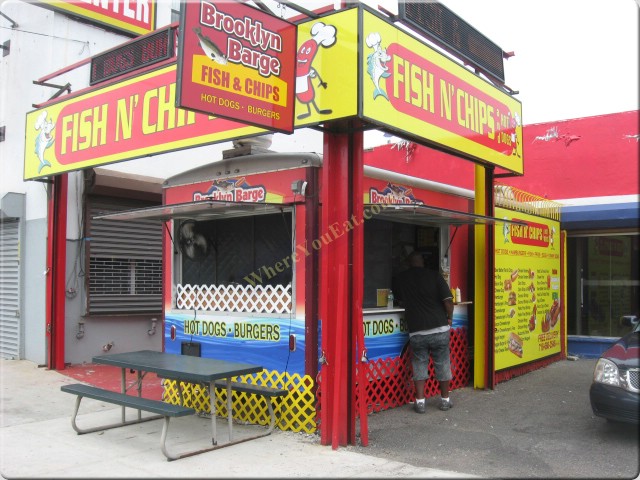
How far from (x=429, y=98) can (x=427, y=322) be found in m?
2.70

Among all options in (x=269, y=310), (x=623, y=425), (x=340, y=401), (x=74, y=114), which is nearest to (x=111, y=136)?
(x=74, y=114)

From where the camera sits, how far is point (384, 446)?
19.2 ft

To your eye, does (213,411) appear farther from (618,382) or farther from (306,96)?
(618,382)

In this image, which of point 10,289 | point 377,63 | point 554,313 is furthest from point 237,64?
point 10,289

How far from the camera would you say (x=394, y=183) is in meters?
7.68

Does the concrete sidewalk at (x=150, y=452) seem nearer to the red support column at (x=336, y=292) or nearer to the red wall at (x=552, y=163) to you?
the red support column at (x=336, y=292)

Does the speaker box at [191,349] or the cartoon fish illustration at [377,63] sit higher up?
the cartoon fish illustration at [377,63]

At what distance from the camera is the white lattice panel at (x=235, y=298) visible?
6.70 m

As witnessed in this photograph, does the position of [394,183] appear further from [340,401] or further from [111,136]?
[111,136]

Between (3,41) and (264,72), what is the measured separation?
8620 mm

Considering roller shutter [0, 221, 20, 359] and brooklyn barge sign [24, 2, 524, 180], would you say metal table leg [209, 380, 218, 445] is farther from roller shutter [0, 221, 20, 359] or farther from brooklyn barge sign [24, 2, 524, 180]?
roller shutter [0, 221, 20, 359]

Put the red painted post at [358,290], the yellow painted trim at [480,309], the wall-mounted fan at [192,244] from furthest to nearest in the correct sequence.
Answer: the yellow painted trim at [480,309] → the wall-mounted fan at [192,244] → the red painted post at [358,290]

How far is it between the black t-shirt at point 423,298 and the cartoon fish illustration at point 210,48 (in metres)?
3.69

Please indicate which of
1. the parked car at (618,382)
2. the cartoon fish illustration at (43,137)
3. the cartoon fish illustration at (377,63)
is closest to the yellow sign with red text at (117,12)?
the cartoon fish illustration at (43,137)
